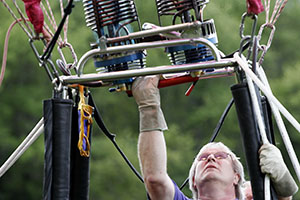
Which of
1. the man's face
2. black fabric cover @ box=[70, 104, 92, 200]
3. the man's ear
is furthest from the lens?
the man's ear

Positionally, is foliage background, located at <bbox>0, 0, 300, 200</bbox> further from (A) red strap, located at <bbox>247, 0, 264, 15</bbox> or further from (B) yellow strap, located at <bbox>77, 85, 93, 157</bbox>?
(A) red strap, located at <bbox>247, 0, 264, 15</bbox>

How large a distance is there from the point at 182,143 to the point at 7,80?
346cm

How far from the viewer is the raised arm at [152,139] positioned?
9.98ft

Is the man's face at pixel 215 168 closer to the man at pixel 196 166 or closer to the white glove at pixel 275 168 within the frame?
the man at pixel 196 166

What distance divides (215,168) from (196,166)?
0.13 metres

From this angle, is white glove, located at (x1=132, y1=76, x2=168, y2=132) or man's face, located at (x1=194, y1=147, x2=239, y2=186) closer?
white glove, located at (x1=132, y1=76, x2=168, y2=132)

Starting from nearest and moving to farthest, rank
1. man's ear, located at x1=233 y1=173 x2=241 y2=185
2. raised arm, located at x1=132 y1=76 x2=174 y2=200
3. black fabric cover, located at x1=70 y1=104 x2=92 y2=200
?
raised arm, located at x1=132 y1=76 x2=174 y2=200 → black fabric cover, located at x1=70 y1=104 x2=92 y2=200 → man's ear, located at x1=233 y1=173 x2=241 y2=185

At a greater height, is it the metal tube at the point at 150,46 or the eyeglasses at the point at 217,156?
the metal tube at the point at 150,46

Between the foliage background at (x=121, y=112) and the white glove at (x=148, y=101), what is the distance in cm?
979

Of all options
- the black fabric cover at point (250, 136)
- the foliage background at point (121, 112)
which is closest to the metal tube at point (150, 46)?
the black fabric cover at point (250, 136)

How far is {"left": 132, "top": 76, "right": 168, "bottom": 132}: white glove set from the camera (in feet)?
9.88

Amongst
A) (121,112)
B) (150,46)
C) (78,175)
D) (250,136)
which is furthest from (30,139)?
(121,112)

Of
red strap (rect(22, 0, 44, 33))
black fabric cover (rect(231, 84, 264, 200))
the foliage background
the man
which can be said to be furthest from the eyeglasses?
the foliage background

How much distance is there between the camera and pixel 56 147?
9.21ft
